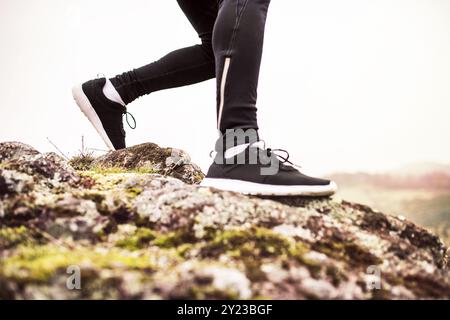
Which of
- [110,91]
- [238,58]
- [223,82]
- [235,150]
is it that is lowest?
[235,150]

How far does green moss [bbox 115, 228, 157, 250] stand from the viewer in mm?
1548

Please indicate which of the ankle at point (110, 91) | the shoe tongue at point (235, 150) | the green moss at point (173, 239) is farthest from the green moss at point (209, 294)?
the ankle at point (110, 91)

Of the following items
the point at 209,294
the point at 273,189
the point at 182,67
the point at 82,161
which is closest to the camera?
the point at 209,294

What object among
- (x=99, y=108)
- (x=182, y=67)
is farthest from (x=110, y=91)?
(x=182, y=67)

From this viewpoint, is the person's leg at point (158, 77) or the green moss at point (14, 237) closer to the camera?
the green moss at point (14, 237)

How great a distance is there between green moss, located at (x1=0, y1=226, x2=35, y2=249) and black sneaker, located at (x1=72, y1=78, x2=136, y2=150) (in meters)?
1.85

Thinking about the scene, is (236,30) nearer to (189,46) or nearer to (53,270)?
(189,46)

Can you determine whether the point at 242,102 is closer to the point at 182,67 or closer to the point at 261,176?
the point at 261,176

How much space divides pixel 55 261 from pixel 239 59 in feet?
4.78

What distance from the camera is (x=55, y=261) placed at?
122cm

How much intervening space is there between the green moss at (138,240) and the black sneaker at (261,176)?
0.63 m

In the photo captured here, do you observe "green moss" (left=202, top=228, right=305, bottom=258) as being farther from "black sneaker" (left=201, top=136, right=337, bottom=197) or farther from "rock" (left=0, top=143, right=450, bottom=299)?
"black sneaker" (left=201, top=136, right=337, bottom=197)

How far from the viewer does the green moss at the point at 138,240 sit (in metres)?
1.55

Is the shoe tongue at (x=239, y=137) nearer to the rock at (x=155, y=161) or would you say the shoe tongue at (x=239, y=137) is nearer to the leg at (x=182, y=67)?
the leg at (x=182, y=67)
